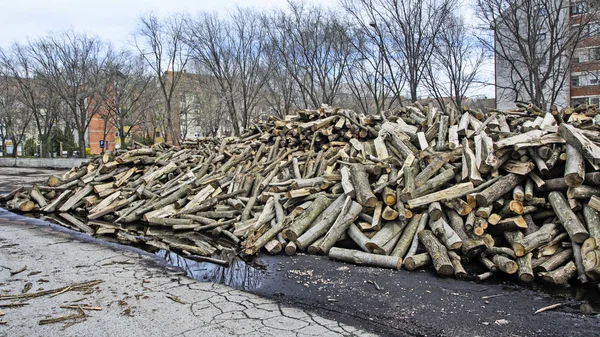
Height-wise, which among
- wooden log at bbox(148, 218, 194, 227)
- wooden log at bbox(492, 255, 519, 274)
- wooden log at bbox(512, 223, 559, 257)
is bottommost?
wooden log at bbox(492, 255, 519, 274)

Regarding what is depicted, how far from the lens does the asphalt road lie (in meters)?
4.04

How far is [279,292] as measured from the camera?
16.9 feet

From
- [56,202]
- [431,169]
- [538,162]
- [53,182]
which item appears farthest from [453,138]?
[53,182]

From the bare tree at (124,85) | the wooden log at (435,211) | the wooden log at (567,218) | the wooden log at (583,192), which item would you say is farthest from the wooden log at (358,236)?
the bare tree at (124,85)

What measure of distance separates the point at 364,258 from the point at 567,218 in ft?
9.18

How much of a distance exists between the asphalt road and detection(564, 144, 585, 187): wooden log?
5.36 feet

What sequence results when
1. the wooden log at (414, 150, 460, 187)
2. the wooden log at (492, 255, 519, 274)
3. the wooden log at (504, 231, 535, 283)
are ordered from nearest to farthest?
the wooden log at (504, 231, 535, 283) → the wooden log at (492, 255, 519, 274) → the wooden log at (414, 150, 460, 187)

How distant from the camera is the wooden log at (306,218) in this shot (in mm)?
6914

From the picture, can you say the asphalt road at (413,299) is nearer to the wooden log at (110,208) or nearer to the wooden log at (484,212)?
the wooden log at (484,212)

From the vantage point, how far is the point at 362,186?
24.0 ft

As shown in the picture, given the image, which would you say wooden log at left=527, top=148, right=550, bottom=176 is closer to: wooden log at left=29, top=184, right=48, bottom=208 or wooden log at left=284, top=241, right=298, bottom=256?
wooden log at left=284, top=241, right=298, bottom=256

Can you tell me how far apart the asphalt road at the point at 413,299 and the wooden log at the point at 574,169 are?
5.36ft

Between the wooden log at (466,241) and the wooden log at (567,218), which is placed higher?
the wooden log at (567,218)

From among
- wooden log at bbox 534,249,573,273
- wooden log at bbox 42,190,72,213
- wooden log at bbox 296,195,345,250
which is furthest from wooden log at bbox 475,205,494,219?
wooden log at bbox 42,190,72,213
